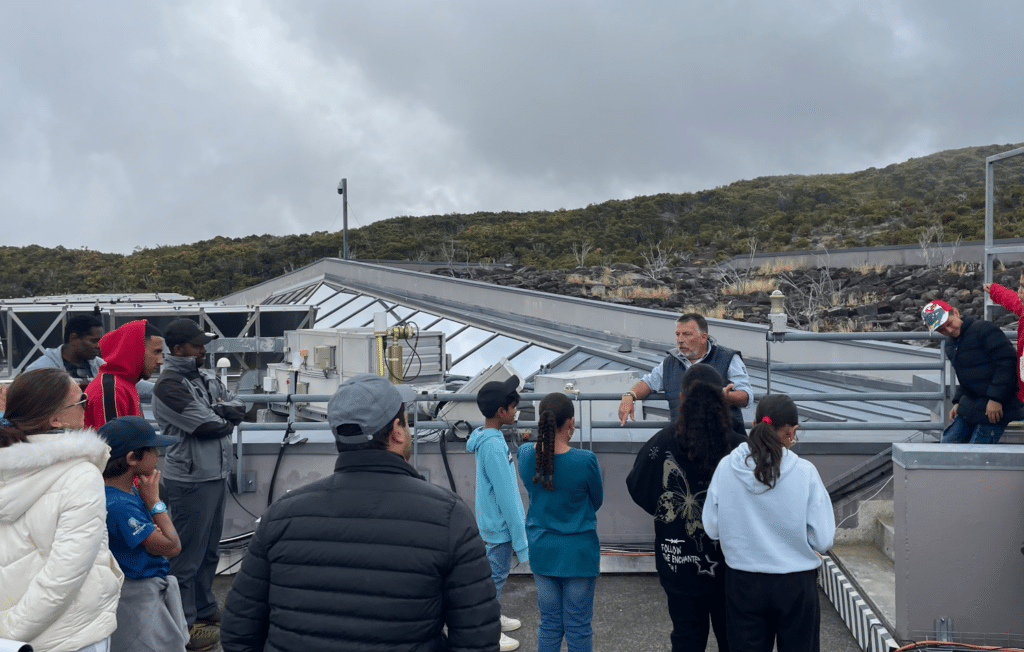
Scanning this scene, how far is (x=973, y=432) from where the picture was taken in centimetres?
578

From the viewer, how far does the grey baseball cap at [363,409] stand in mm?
2291

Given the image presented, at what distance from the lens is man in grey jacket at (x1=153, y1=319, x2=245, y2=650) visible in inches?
192

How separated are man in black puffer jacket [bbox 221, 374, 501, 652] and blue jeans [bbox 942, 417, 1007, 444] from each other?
4.86 metres

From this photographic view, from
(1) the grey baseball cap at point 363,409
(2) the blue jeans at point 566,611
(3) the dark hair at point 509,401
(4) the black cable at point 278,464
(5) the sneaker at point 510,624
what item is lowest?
(5) the sneaker at point 510,624

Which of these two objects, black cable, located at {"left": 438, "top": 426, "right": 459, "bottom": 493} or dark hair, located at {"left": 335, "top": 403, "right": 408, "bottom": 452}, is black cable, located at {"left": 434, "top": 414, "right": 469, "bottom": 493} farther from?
dark hair, located at {"left": 335, "top": 403, "right": 408, "bottom": 452}

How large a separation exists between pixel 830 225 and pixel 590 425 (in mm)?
37345

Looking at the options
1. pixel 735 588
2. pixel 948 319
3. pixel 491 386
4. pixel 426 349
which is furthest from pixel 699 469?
pixel 426 349

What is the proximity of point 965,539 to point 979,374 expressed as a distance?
189 centimetres

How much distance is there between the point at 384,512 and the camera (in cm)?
222

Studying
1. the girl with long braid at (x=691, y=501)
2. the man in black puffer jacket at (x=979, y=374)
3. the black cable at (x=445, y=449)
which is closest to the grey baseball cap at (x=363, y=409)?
the girl with long braid at (x=691, y=501)

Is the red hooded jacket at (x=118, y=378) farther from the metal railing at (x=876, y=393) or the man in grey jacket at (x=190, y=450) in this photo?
the metal railing at (x=876, y=393)

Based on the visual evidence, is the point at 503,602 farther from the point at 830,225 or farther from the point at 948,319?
the point at 830,225

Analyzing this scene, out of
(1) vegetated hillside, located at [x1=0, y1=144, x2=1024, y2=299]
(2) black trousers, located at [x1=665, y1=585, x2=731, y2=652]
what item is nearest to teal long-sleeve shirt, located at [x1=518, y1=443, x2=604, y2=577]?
(2) black trousers, located at [x1=665, y1=585, x2=731, y2=652]

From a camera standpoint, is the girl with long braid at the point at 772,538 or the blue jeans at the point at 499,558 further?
the blue jeans at the point at 499,558
